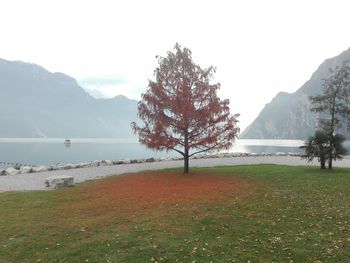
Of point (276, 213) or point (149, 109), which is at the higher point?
point (149, 109)

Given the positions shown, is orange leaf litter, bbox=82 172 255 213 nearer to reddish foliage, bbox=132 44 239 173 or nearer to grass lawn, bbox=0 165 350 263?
grass lawn, bbox=0 165 350 263

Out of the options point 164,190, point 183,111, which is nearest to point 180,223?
point 164,190

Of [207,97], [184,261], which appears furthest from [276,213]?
[207,97]

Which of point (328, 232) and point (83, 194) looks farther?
point (83, 194)

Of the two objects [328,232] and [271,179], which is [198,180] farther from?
[328,232]

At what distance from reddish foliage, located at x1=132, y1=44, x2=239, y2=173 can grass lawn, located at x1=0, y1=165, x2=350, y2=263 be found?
217 inches

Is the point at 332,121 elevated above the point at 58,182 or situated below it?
above

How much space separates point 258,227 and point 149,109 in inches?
631

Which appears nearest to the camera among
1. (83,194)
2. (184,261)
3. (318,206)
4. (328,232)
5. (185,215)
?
(184,261)

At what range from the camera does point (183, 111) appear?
78.0 feet

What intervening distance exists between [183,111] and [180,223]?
1264 centimetres

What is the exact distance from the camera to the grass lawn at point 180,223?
956 cm

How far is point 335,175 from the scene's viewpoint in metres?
24.4

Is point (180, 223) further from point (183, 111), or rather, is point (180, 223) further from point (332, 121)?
point (332, 121)
